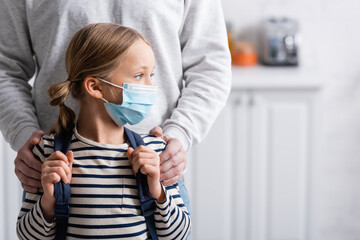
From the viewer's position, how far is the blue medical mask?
1.09 metres

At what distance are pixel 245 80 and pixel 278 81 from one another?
152 mm

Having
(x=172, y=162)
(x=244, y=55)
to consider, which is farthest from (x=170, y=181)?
(x=244, y=55)

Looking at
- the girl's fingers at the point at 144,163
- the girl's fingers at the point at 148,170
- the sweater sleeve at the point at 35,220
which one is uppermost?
the girl's fingers at the point at 144,163

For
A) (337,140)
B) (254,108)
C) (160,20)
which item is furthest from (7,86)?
(337,140)

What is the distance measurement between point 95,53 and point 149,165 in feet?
0.79

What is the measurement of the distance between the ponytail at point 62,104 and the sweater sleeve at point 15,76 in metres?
0.14

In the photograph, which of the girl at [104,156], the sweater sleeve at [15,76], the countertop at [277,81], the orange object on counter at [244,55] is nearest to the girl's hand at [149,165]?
the girl at [104,156]

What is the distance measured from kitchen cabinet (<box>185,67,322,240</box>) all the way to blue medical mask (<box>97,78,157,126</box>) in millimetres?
1458

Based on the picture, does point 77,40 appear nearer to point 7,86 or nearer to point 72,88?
point 72,88

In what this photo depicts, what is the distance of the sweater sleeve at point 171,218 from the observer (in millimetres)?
1068

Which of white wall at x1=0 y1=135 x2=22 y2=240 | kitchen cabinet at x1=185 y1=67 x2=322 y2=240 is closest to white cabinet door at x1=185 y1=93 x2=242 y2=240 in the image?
kitchen cabinet at x1=185 y1=67 x2=322 y2=240

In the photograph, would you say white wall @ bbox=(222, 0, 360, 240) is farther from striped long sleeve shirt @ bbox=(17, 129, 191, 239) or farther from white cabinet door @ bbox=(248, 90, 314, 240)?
striped long sleeve shirt @ bbox=(17, 129, 191, 239)

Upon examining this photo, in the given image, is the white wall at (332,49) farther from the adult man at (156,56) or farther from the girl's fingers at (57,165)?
the girl's fingers at (57,165)

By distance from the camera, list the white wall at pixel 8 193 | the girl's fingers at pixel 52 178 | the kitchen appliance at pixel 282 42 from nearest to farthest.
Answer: the girl's fingers at pixel 52 178 < the white wall at pixel 8 193 < the kitchen appliance at pixel 282 42
